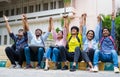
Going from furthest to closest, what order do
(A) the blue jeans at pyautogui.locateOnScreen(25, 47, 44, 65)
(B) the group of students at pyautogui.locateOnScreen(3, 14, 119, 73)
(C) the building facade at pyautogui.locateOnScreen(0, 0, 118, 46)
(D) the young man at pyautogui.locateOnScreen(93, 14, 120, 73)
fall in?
(C) the building facade at pyautogui.locateOnScreen(0, 0, 118, 46) → (A) the blue jeans at pyautogui.locateOnScreen(25, 47, 44, 65) → (B) the group of students at pyautogui.locateOnScreen(3, 14, 119, 73) → (D) the young man at pyautogui.locateOnScreen(93, 14, 120, 73)

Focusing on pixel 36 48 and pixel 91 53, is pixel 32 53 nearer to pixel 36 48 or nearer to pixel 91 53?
pixel 36 48

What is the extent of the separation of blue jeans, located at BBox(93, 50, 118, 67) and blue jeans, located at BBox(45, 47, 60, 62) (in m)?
1.26

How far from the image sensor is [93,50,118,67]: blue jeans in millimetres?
8453

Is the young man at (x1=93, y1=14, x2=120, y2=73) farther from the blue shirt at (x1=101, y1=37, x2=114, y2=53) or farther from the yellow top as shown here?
the yellow top

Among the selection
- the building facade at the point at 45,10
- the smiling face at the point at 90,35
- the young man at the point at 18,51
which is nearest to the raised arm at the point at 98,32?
the smiling face at the point at 90,35

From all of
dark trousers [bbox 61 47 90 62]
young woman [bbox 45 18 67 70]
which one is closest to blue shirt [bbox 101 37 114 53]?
dark trousers [bbox 61 47 90 62]

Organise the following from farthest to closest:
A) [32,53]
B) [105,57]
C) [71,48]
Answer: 1. [32,53]
2. [71,48]
3. [105,57]

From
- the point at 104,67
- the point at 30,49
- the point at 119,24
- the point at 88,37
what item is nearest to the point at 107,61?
the point at 104,67

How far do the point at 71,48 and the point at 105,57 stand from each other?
1.14 metres

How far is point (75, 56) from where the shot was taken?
8.86 metres

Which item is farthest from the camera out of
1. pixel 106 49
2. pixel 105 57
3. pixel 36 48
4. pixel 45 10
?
pixel 45 10

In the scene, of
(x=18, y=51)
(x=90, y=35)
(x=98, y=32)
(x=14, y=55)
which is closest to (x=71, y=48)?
(x=90, y=35)

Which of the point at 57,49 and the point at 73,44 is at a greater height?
the point at 73,44

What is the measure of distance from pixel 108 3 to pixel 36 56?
16.1 metres
